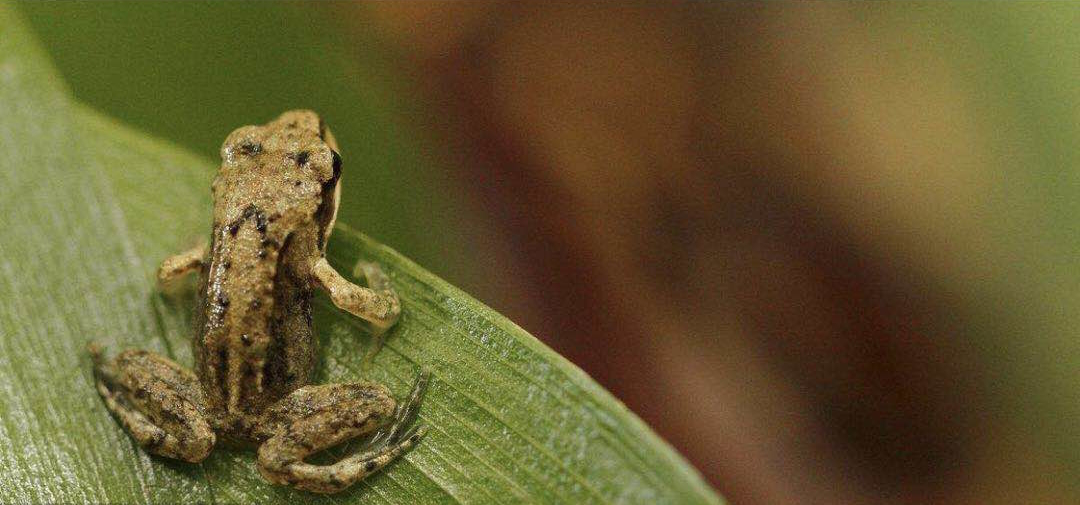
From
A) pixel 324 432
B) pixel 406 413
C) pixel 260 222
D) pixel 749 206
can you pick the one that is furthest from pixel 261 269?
pixel 749 206

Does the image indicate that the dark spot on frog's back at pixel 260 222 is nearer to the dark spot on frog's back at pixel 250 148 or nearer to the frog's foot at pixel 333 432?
the dark spot on frog's back at pixel 250 148

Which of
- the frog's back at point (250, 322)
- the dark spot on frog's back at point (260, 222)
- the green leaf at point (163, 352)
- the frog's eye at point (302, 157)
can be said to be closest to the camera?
the green leaf at point (163, 352)

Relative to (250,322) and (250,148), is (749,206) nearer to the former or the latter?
(250,148)

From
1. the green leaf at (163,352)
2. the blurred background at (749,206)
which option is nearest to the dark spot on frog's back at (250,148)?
the green leaf at (163,352)

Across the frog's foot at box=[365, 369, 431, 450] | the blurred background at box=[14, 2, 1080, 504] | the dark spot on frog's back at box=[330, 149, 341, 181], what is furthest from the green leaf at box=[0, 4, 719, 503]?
the blurred background at box=[14, 2, 1080, 504]

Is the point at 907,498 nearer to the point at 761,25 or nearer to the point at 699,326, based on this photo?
the point at 699,326

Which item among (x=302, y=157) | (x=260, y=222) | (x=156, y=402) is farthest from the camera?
(x=302, y=157)
